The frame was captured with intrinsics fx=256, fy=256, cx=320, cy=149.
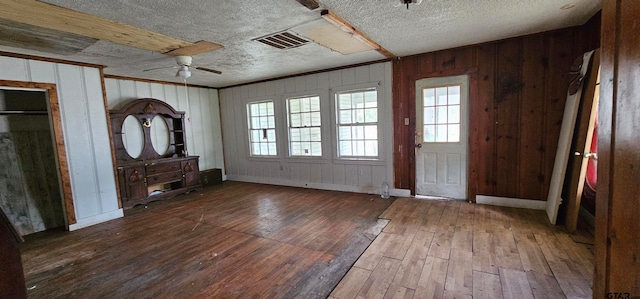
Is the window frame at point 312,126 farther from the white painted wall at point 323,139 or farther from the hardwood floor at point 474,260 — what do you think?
the hardwood floor at point 474,260

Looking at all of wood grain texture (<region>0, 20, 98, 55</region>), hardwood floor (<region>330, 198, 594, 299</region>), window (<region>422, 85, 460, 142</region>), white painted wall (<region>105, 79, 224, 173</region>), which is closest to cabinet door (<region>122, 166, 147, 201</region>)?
white painted wall (<region>105, 79, 224, 173</region>)

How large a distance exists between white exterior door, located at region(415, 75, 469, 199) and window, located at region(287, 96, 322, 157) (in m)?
2.01

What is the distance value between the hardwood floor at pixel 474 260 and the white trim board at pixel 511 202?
0.23 meters

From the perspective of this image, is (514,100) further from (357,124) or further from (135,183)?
(135,183)

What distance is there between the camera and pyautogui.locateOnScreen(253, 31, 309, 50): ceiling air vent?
3054mm

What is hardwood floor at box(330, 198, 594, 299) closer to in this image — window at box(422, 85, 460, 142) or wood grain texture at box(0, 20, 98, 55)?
window at box(422, 85, 460, 142)

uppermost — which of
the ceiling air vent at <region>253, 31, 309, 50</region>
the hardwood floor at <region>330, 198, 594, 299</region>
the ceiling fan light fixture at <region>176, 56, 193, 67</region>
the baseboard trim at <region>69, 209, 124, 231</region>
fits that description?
the ceiling air vent at <region>253, 31, 309, 50</region>

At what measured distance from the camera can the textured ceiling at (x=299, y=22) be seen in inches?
90.7

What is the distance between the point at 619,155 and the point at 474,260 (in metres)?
1.75

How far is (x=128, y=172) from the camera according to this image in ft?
14.8

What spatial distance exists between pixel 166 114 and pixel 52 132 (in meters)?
1.97

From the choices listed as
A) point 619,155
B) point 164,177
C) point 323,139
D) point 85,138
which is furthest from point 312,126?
point 619,155

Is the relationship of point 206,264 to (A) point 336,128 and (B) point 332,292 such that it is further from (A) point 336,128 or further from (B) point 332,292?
(A) point 336,128

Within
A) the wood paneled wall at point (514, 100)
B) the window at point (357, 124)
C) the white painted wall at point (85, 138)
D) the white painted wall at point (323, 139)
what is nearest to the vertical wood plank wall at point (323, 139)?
the white painted wall at point (323, 139)
